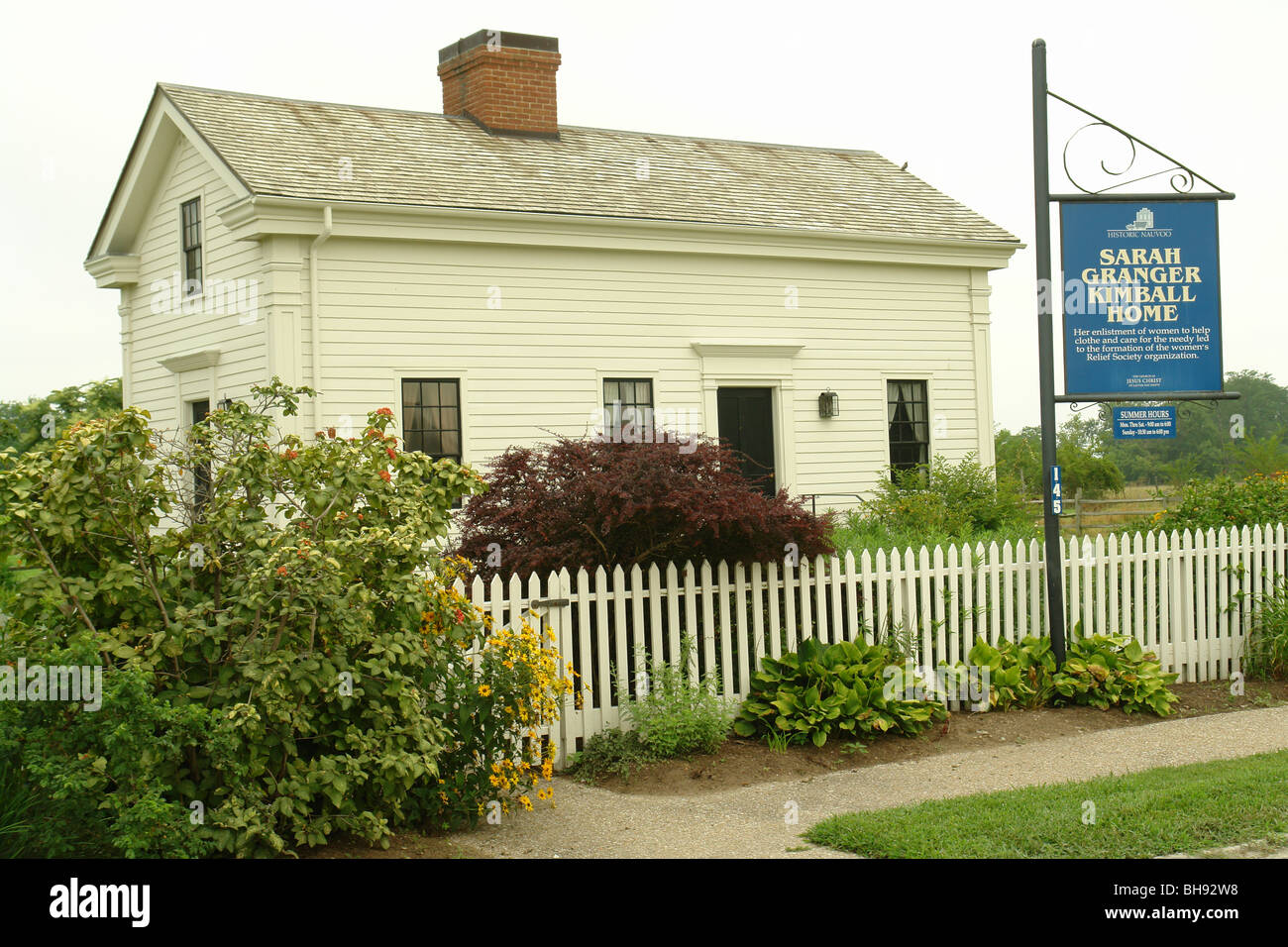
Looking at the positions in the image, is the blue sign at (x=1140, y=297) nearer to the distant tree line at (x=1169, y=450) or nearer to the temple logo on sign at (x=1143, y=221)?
the temple logo on sign at (x=1143, y=221)

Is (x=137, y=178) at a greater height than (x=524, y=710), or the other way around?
(x=137, y=178)

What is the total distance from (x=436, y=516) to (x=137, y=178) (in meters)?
13.2

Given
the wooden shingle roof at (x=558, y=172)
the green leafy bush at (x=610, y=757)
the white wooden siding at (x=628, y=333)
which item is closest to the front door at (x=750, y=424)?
the white wooden siding at (x=628, y=333)

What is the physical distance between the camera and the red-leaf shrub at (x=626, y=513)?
9.09 metres

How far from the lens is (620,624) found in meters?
9.04

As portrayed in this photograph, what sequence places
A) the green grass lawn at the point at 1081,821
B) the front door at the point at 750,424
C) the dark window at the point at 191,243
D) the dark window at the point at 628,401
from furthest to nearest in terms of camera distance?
the front door at the point at 750,424 → the dark window at the point at 628,401 → the dark window at the point at 191,243 → the green grass lawn at the point at 1081,821

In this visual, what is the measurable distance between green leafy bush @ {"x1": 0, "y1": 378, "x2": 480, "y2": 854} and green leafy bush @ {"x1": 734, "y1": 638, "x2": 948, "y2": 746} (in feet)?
10.1

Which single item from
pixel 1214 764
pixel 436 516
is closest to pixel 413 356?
pixel 436 516

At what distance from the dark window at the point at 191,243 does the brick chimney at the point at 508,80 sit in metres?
4.49

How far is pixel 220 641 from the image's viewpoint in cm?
640

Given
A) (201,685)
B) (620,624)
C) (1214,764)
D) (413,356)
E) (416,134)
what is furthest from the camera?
(416,134)

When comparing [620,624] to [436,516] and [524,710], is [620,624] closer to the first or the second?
[524,710]

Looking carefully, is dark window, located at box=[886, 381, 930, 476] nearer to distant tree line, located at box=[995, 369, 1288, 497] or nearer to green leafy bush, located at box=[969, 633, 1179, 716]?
distant tree line, located at box=[995, 369, 1288, 497]

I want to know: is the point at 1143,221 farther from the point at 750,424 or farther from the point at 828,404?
the point at 750,424
